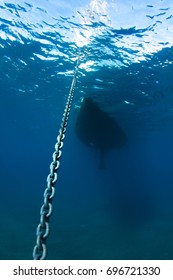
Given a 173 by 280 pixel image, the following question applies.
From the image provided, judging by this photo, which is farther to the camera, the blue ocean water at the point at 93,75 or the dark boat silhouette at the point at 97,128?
the dark boat silhouette at the point at 97,128

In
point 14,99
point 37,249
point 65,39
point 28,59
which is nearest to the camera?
point 37,249

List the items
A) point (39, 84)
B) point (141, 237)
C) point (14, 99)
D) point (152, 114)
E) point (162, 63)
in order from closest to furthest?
point (162, 63)
point (141, 237)
point (39, 84)
point (152, 114)
point (14, 99)

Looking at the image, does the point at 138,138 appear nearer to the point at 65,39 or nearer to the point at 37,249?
the point at 65,39

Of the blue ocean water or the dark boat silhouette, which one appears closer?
the blue ocean water

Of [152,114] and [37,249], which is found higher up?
[152,114]

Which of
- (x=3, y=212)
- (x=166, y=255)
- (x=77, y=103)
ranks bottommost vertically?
(x=3, y=212)

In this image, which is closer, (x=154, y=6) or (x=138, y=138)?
(x=154, y=6)

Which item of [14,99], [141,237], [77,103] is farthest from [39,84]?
[141,237]

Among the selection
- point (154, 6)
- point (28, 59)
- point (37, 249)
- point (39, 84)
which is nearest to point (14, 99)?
point (39, 84)

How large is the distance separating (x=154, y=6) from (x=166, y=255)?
47.8ft

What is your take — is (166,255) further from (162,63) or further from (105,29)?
(105,29)

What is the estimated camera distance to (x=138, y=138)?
39250 millimetres

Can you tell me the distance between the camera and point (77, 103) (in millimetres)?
24781

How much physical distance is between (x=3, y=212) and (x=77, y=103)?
17336mm
